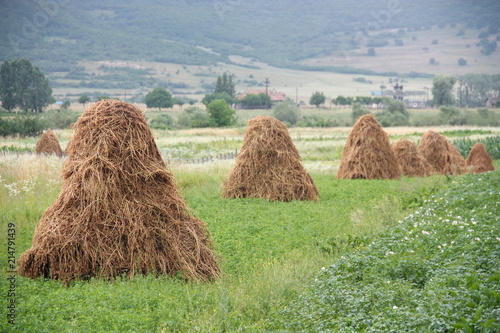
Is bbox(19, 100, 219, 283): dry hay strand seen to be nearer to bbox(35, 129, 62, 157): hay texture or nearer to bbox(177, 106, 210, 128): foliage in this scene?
bbox(35, 129, 62, 157): hay texture

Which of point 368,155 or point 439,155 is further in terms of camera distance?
point 439,155

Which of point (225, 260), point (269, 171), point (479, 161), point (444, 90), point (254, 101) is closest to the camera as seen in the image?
point (225, 260)

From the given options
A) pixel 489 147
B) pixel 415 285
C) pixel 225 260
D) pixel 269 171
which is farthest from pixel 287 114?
pixel 415 285

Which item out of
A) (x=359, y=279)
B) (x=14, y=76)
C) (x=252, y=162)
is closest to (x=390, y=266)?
(x=359, y=279)

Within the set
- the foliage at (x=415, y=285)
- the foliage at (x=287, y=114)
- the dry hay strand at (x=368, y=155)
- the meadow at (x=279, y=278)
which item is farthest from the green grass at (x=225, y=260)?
the foliage at (x=287, y=114)

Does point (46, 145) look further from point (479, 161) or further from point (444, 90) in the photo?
point (444, 90)

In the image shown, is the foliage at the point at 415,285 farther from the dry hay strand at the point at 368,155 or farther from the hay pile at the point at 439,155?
the hay pile at the point at 439,155

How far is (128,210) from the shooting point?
8.00 meters

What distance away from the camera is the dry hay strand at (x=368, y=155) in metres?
21.1

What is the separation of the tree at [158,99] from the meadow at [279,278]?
3666 inches

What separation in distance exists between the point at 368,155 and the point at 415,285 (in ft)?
46.6

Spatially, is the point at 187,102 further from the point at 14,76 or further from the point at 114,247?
the point at 114,247

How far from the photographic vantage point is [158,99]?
351 ft

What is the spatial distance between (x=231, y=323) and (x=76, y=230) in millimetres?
2887
